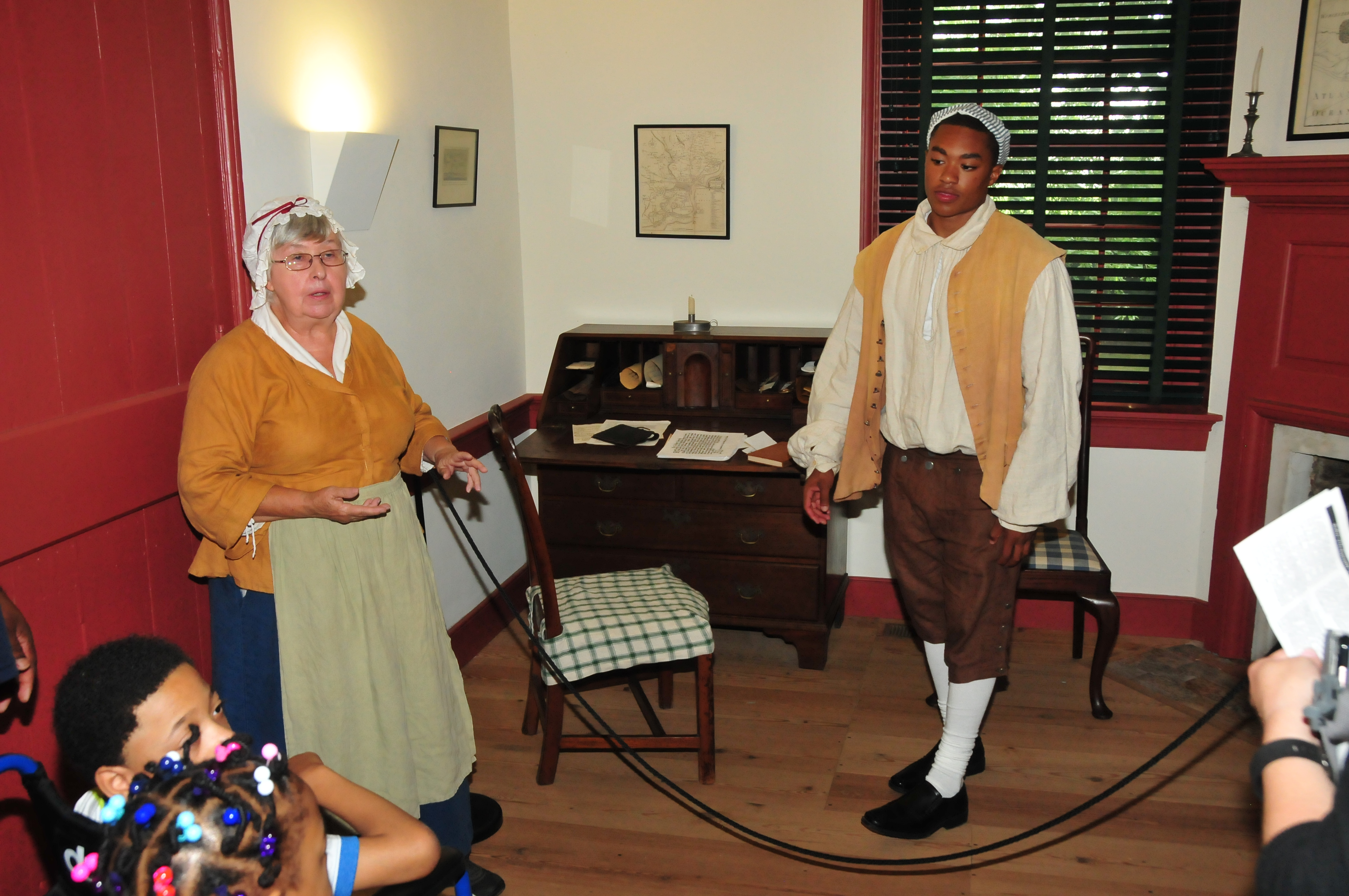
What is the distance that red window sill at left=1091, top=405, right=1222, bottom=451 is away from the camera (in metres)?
3.89

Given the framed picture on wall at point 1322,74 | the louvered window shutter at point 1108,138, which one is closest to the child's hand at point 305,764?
the louvered window shutter at point 1108,138

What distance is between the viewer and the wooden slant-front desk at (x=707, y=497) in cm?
367

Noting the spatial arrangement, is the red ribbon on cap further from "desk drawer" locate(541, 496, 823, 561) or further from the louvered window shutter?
the louvered window shutter

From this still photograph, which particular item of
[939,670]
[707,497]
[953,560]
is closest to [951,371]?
[953,560]

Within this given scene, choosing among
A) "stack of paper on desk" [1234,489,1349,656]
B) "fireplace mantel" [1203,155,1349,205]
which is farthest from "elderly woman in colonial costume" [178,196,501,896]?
"fireplace mantel" [1203,155,1349,205]

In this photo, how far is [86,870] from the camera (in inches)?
48.8

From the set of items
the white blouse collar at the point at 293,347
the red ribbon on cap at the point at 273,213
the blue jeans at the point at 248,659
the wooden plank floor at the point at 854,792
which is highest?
the red ribbon on cap at the point at 273,213

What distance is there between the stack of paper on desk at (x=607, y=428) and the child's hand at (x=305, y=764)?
2110 mm

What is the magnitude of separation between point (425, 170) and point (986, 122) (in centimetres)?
188

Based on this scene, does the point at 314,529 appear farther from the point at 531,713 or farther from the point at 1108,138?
the point at 1108,138

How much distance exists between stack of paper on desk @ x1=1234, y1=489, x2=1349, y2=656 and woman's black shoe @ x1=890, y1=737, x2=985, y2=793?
1730mm

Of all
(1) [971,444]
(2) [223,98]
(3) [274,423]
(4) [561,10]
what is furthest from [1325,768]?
(4) [561,10]

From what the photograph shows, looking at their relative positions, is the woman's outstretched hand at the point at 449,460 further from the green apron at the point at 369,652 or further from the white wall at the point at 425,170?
the white wall at the point at 425,170

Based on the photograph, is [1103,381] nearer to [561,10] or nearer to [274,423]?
[561,10]
